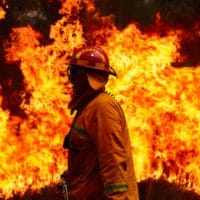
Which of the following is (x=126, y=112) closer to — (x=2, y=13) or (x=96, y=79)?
(x=2, y=13)

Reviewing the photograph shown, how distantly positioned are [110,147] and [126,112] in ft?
17.5

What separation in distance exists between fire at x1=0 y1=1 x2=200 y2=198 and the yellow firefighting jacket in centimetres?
497

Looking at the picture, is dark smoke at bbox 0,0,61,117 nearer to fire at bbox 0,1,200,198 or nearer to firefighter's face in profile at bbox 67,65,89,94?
fire at bbox 0,1,200,198

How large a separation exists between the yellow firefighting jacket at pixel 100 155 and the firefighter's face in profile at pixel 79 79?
0.19 metres

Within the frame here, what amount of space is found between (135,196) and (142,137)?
5.16 metres

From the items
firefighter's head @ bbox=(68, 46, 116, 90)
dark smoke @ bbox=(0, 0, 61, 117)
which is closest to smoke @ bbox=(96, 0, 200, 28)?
dark smoke @ bbox=(0, 0, 61, 117)

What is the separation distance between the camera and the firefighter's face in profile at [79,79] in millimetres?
3725

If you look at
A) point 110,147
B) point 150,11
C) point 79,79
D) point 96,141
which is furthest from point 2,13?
point 110,147

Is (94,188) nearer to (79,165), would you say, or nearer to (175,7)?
(79,165)

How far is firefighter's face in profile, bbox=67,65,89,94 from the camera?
3.72 meters

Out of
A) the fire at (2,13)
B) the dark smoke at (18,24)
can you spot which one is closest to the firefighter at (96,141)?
the dark smoke at (18,24)

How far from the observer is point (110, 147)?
3.32 metres

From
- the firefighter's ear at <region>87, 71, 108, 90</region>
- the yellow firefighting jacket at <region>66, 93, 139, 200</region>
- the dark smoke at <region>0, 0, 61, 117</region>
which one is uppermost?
the dark smoke at <region>0, 0, 61, 117</region>

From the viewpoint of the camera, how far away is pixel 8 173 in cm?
843
